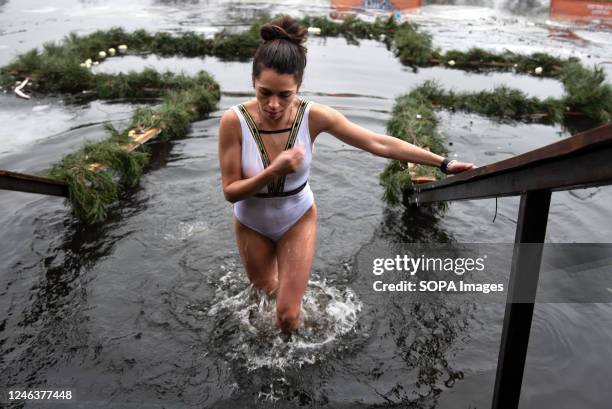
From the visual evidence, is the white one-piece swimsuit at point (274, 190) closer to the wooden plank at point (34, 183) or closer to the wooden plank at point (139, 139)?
the wooden plank at point (34, 183)

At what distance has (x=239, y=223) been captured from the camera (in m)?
3.57

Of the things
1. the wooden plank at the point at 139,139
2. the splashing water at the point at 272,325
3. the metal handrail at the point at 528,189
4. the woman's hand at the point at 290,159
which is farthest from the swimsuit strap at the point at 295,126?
the wooden plank at the point at 139,139

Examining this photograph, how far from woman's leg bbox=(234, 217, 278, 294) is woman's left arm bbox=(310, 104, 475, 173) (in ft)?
2.85

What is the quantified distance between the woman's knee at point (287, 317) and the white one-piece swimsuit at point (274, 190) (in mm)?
510

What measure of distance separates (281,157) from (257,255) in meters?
1.22

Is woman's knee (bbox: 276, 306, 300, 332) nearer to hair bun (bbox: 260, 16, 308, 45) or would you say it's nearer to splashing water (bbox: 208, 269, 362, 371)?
splashing water (bbox: 208, 269, 362, 371)

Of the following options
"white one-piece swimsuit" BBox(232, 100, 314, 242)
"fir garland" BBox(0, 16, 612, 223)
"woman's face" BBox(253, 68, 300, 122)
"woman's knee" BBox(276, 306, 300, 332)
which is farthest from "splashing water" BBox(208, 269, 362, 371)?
"fir garland" BBox(0, 16, 612, 223)

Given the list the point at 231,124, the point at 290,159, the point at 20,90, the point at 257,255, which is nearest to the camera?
the point at 290,159

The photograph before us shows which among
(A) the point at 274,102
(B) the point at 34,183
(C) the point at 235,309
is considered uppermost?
(A) the point at 274,102

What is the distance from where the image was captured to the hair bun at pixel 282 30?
9.46 feet

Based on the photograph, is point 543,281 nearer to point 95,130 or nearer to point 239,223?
point 239,223

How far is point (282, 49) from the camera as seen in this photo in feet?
9.25

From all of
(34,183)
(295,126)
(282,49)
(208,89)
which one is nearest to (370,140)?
(295,126)

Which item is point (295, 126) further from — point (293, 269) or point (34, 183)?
point (34, 183)
